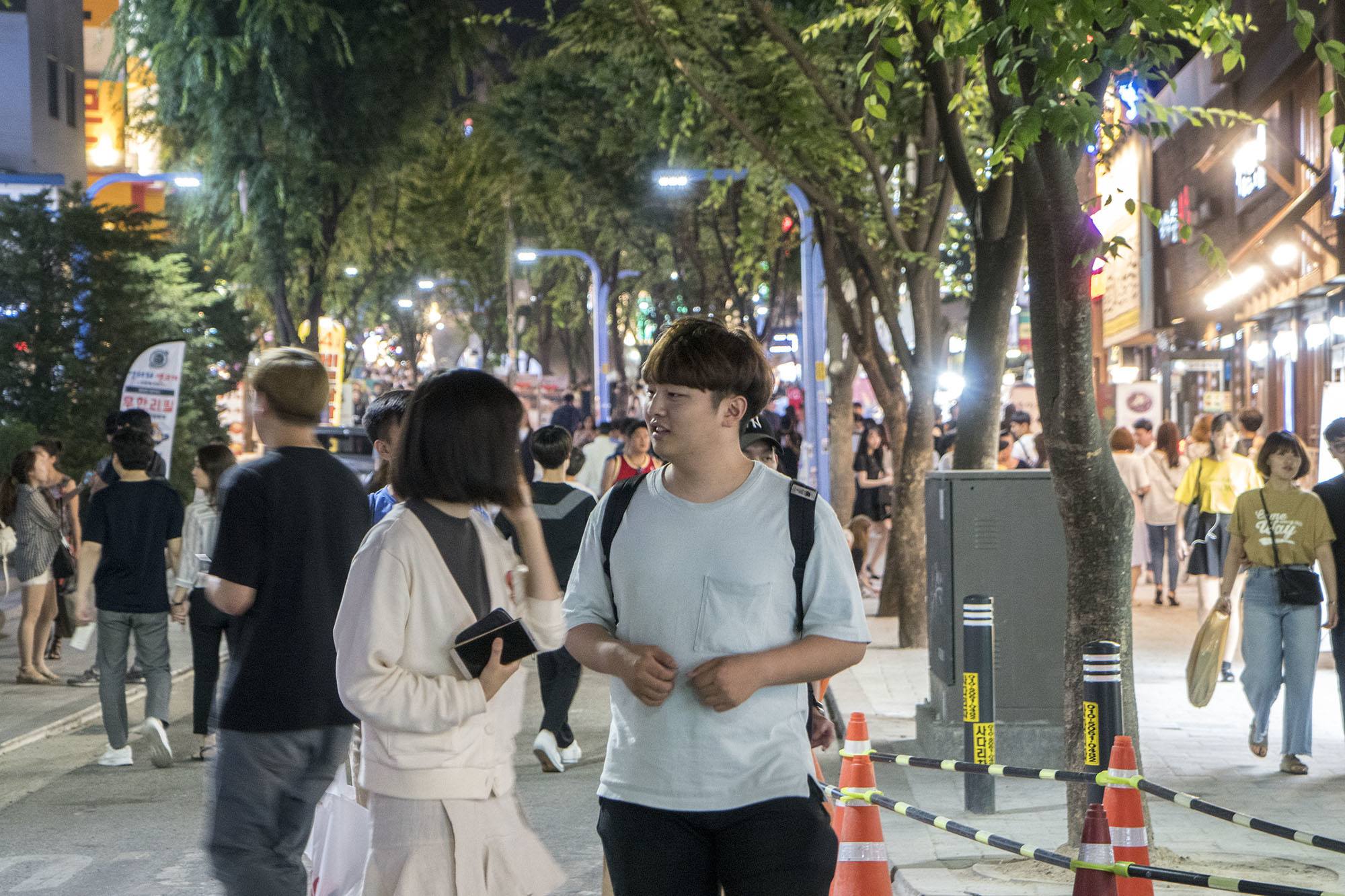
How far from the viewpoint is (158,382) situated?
17.4 meters

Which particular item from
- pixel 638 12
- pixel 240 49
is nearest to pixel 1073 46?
pixel 638 12

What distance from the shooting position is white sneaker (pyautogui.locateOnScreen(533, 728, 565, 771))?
9.21 m

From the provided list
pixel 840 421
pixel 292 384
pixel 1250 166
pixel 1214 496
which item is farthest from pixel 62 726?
pixel 1250 166

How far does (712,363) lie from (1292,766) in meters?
6.53

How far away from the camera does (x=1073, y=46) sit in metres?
6.28

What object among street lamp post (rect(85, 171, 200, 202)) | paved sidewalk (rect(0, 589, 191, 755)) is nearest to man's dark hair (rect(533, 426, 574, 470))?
paved sidewalk (rect(0, 589, 191, 755))

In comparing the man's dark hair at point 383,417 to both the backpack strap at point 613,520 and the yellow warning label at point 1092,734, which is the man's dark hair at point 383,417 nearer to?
the yellow warning label at point 1092,734

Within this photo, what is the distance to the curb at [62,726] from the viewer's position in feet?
33.2

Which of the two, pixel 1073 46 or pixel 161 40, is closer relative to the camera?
pixel 1073 46

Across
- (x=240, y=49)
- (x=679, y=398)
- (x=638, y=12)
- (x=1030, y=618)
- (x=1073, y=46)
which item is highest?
(x=240, y=49)

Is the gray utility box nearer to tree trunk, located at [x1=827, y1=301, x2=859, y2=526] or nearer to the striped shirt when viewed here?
the striped shirt

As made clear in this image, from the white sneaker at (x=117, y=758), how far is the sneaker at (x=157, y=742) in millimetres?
202

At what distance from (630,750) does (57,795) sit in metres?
6.18

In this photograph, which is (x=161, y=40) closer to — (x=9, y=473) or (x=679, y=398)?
(x=9, y=473)
